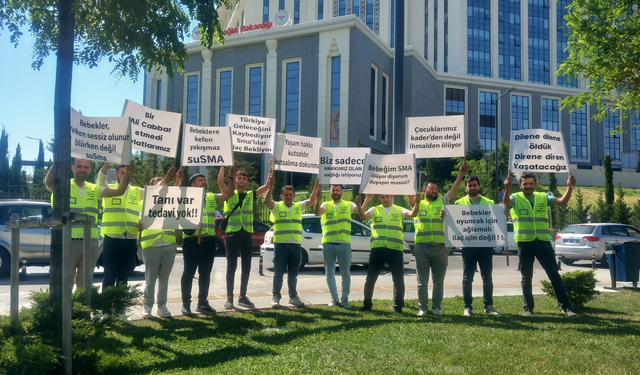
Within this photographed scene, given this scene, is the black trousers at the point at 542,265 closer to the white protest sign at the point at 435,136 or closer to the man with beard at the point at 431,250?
the man with beard at the point at 431,250

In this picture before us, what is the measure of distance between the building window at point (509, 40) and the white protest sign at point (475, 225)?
7298cm

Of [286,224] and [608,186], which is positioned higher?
[608,186]

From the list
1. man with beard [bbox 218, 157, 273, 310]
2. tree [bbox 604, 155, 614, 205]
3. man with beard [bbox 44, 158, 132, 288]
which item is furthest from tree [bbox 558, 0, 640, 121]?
tree [bbox 604, 155, 614, 205]

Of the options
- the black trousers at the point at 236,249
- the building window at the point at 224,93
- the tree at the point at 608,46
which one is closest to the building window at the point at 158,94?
the building window at the point at 224,93

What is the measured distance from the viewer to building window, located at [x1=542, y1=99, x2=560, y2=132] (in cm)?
7181

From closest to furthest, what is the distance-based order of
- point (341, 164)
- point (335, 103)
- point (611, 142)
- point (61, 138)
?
point (61, 138)
point (341, 164)
point (335, 103)
point (611, 142)

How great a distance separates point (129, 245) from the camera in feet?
23.5

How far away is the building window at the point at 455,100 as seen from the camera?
2687 inches

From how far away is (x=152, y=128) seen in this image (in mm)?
7520

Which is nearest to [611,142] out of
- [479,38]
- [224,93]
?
[479,38]

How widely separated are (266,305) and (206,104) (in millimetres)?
46205

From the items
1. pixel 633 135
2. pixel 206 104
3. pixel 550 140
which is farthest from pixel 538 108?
pixel 550 140

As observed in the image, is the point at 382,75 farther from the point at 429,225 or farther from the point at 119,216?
the point at 119,216

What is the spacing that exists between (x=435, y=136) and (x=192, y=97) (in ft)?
160
